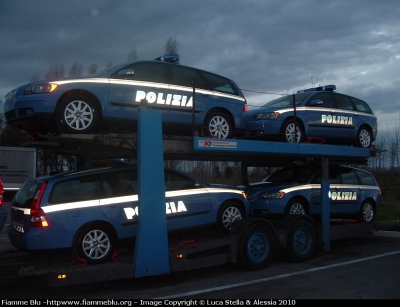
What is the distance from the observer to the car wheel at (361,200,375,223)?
394 inches

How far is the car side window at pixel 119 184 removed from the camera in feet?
21.5

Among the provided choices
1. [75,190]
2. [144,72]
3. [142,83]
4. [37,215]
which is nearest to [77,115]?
[75,190]

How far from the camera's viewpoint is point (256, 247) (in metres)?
7.43

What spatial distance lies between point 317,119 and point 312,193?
1.66 meters

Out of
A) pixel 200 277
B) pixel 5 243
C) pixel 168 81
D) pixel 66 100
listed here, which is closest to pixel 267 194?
pixel 200 277

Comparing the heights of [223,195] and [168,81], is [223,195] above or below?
below

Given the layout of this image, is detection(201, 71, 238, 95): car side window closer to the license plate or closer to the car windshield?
the car windshield

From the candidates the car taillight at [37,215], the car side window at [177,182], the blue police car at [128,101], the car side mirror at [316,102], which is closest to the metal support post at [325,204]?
the car side mirror at [316,102]

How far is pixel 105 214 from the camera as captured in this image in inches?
250

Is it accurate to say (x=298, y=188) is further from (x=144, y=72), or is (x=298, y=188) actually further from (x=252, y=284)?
(x=144, y=72)

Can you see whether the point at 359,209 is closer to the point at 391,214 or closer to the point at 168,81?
the point at 168,81

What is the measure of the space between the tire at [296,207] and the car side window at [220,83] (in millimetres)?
2468

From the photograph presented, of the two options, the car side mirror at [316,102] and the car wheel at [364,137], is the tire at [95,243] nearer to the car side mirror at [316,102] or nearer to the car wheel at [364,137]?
the car side mirror at [316,102]

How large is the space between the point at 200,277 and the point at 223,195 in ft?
4.74
